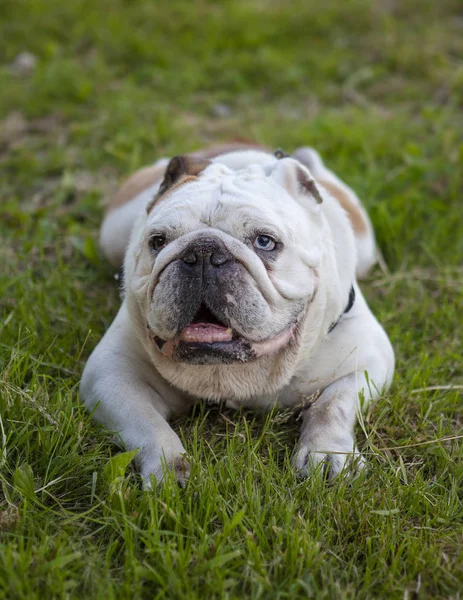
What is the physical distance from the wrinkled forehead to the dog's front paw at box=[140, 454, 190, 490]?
38.7 inches

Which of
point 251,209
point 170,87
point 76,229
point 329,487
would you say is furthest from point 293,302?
point 170,87

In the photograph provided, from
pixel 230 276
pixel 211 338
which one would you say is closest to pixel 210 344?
pixel 211 338

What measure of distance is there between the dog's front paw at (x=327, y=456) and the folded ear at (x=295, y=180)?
3.69 feet

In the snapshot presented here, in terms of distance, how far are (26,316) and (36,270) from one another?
0.77 metres

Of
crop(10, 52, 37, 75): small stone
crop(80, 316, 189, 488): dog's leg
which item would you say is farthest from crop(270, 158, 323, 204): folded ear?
crop(10, 52, 37, 75): small stone

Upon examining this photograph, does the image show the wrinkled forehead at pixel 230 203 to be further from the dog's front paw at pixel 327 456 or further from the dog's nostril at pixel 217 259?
the dog's front paw at pixel 327 456

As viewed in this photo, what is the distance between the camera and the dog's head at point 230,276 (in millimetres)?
2846

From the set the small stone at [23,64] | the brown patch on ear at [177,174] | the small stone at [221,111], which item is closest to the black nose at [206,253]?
the brown patch on ear at [177,174]

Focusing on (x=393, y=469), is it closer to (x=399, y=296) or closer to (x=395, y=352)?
(x=395, y=352)

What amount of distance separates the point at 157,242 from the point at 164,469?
98 centimetres

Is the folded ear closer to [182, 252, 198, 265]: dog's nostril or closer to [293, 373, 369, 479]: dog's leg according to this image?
[182, 252, 198, 265]: dog's nostril

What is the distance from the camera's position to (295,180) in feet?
11.0

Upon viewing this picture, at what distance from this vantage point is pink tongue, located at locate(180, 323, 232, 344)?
2881 mm

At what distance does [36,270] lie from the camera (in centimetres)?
460
